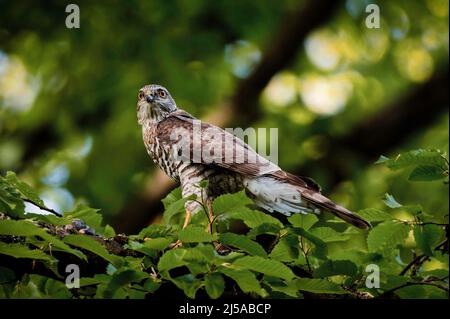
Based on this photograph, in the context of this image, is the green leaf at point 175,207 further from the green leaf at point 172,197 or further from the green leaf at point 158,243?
the green leaf at point 172,197

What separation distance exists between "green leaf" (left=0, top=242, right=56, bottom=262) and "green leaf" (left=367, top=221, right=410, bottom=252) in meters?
1.58

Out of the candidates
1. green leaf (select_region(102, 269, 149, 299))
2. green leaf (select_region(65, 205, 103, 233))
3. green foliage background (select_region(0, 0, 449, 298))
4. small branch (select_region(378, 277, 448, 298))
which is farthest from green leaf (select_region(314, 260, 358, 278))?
green foliage background (select_region(0, 0, 449, 298))

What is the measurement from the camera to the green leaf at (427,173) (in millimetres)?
3133

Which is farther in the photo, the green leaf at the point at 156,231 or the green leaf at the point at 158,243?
the green leaf at the point at 156,231

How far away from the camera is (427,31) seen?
1045 centimetres

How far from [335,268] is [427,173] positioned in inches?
25.3

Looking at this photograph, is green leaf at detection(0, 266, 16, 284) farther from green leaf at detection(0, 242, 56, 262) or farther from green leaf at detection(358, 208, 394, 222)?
green leaf at detection(358, 208, 394, 222)

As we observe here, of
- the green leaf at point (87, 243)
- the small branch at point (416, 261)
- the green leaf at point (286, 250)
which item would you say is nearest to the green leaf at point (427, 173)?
the small branch at point (416, 261)

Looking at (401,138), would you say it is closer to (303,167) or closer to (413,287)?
(303,167)

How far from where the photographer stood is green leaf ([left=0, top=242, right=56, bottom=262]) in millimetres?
2758

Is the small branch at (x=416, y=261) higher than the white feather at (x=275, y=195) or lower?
lower
